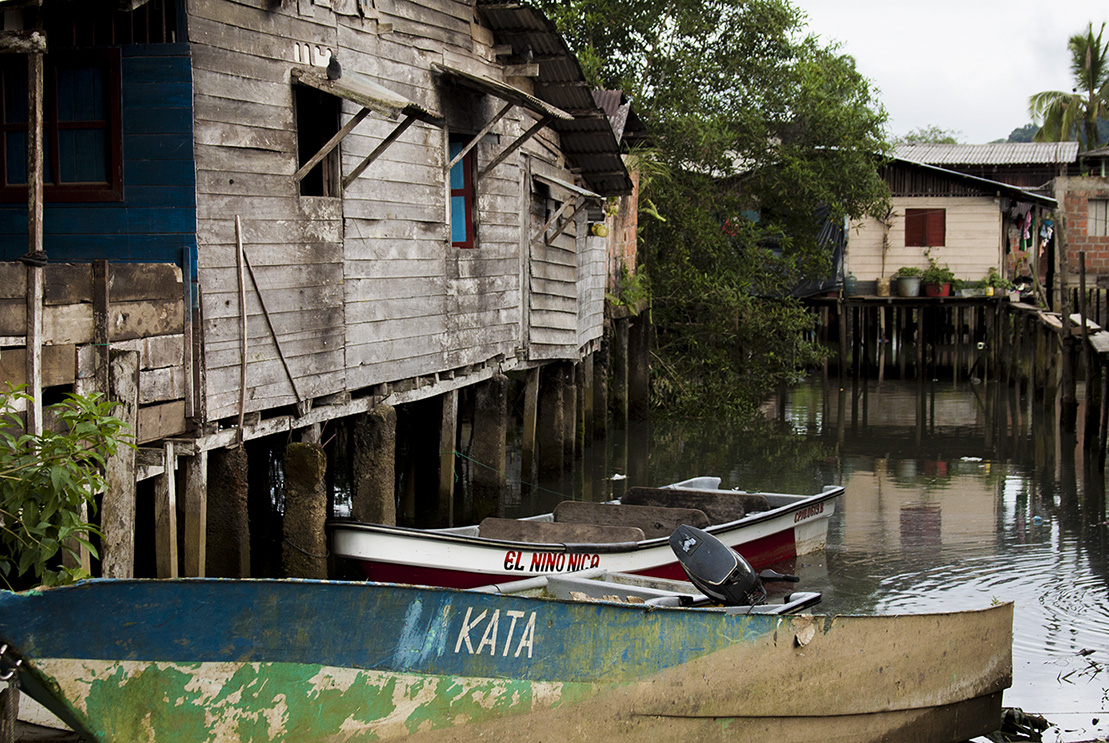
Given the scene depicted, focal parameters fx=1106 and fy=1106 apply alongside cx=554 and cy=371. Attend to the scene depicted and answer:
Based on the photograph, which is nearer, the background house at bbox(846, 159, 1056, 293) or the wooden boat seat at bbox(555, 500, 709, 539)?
the wooden boat seat at bbox(555, 500, 709, 539)

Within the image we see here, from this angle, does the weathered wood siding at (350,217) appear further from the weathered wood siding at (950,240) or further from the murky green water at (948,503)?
the weathered wood siding at (950,240)

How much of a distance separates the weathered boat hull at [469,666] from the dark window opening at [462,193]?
20.6ft

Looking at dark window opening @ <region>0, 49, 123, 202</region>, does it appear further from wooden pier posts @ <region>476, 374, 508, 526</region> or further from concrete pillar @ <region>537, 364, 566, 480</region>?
concrete pillar @ <region>537, 364, 566, 480</region>

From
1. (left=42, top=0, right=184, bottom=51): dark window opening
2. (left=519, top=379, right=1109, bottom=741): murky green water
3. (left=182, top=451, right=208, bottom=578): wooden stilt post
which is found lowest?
(left=519, top=379, right=1109, bottom=741): murky green water

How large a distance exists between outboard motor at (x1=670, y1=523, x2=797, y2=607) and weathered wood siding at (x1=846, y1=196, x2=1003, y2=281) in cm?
2184

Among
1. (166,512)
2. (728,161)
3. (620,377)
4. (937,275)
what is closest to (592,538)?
(166,512)

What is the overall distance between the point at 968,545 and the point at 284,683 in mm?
9446

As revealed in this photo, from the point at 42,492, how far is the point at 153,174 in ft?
9.65

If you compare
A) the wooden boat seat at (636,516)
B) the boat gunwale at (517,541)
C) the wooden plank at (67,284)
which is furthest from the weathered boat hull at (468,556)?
the wooden plank at (67,284)

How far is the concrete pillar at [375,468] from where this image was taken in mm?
9391

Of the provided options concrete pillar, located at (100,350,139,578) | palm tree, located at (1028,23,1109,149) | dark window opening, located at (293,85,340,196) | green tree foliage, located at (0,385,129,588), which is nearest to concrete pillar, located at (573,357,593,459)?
dark window opening, located at (293,85,340,196)

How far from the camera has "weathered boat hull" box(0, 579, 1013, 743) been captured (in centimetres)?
464

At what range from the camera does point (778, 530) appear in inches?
422

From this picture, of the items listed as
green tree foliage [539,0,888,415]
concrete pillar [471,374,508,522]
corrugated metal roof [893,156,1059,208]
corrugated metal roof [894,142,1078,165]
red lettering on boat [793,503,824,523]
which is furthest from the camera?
corrugated metal roof [894,142,1078,165]
